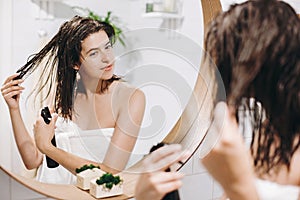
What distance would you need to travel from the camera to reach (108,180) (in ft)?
3.13

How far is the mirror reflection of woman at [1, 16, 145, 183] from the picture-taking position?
0.91m

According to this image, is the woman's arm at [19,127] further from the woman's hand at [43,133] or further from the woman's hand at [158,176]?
the woman's hand at [158,176]

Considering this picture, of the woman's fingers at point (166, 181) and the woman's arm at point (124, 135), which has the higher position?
the woman's arm at point (124, 135)

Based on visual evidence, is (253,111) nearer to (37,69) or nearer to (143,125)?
(143,125)

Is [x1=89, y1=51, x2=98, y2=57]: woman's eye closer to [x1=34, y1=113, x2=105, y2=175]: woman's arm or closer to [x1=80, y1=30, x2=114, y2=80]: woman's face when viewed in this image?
[x1=80, y1=30, x2=114, y2=80]: woman's face

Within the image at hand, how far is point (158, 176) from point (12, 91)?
1.00ft

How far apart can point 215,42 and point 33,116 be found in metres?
0.37

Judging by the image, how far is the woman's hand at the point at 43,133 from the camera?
2.99ft

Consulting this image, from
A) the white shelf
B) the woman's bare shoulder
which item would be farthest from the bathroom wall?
the woman's bare shoulder

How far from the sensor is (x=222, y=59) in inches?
35.8

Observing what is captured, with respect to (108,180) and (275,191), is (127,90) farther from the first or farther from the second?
(275,191)

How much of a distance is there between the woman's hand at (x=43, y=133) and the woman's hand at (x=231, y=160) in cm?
31

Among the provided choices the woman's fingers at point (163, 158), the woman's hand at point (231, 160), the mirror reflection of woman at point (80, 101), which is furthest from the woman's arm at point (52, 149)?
the woman's hand at point (231, 160)

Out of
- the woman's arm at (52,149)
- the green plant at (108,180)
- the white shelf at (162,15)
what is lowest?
the green plant at (108,180)
